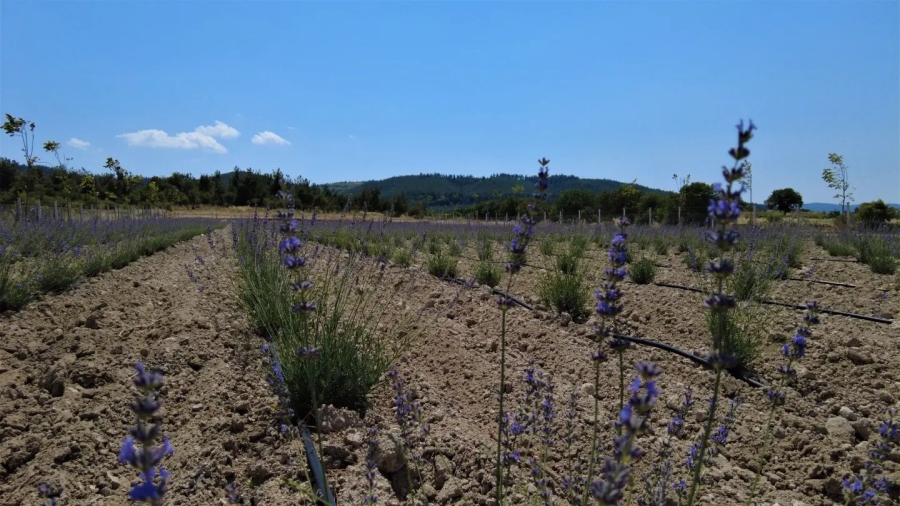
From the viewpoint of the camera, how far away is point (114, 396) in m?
2.83

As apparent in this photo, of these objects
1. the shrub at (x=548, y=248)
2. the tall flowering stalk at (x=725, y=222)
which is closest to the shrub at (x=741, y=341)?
the tall flowering stalk at (x=725, y=222)

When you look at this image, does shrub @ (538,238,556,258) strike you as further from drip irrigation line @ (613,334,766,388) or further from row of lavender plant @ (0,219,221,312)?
row of lavender plant @ (0,219,221,312)

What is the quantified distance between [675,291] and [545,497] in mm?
5096

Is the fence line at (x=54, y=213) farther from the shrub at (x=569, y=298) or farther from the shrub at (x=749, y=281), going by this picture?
the shrub at (x=749, y=281)

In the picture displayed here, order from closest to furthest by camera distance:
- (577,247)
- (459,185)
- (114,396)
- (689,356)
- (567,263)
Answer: (114,396) → (689,356) → (567,263) → (577,247) → (459,185)

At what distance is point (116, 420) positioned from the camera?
103 inches

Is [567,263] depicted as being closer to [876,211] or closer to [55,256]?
[55,256]

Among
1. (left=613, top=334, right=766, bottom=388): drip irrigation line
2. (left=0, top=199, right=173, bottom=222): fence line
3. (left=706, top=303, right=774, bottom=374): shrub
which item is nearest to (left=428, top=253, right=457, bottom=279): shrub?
(left=613, top=334, right=766, bottom=388): drip irrigation line

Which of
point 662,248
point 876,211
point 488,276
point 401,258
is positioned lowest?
point 488,276

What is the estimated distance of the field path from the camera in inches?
84.6

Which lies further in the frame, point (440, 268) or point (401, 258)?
point (401, 258)

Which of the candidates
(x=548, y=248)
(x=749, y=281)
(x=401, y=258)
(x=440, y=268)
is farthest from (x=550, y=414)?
(x=548, y=248)

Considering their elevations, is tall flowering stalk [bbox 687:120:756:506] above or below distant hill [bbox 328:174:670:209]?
below

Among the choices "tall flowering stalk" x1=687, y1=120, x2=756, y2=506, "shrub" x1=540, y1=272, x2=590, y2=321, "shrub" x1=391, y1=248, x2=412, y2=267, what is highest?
"tall flowering stalk" x1=687, y1=120, x2=756, y2=506
